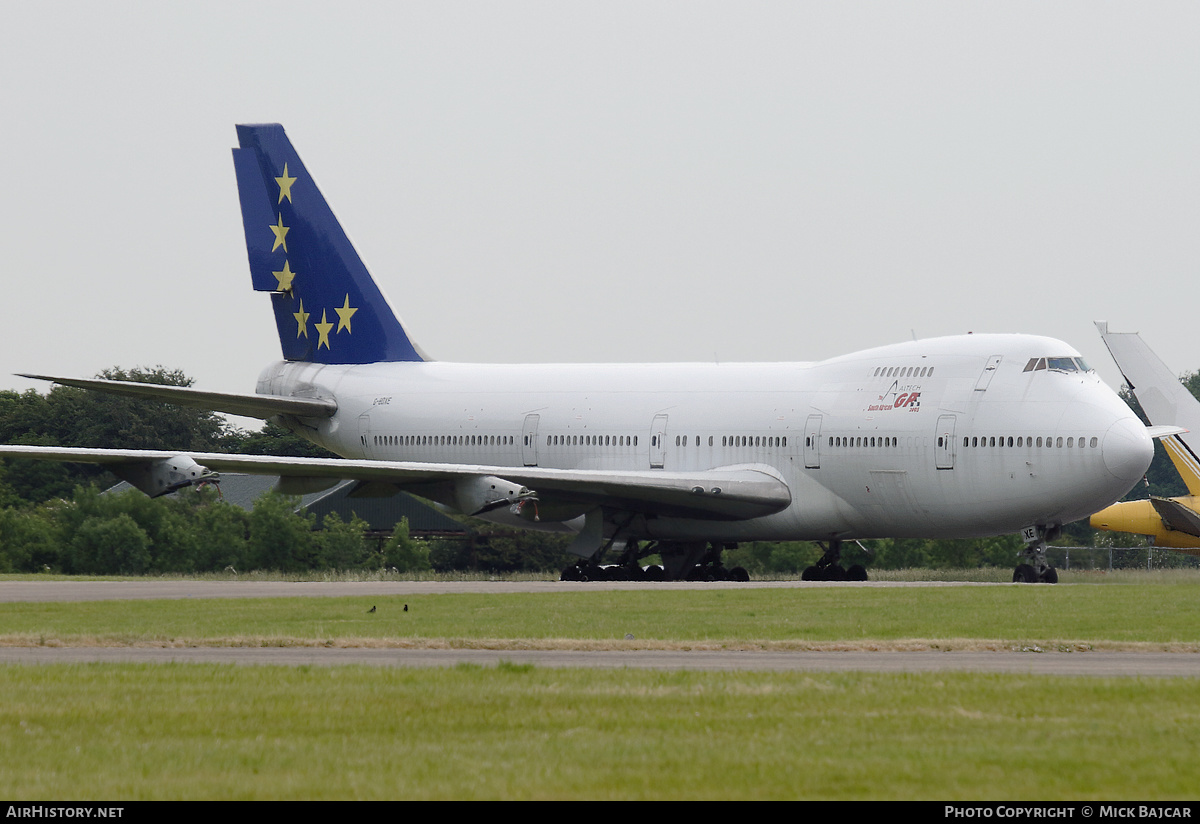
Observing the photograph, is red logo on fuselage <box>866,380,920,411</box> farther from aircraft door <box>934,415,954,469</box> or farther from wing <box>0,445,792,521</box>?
wing <box>0,445,792,521</box>

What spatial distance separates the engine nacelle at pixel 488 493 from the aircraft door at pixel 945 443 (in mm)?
9159

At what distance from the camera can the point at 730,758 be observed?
10.9 m

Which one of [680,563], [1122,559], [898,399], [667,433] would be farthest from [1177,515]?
[667,433]

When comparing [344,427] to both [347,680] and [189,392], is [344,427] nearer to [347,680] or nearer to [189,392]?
[189,392]

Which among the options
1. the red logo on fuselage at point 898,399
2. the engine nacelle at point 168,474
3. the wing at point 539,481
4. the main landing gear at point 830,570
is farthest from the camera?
the main landing gear at point 830,570

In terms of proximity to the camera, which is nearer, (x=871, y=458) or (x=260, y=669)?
(x=260, y=669)

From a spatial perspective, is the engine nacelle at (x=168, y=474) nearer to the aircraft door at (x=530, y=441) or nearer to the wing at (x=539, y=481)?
the wing at (x=539, y=481)

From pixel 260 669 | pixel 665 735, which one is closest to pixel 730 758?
pixel 665 735

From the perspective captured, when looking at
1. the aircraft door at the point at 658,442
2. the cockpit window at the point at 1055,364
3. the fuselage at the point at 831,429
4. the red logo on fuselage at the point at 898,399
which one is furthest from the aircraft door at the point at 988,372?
the aircraft door at the point at 658,442

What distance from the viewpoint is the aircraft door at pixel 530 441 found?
1799 inches

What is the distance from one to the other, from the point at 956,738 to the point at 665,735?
6.53ft

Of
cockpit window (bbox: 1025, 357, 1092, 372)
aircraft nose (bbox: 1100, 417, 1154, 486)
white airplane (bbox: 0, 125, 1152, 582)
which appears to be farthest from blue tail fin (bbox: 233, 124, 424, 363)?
aircraft nose (bbox: 1100, 417, 1154, 486)

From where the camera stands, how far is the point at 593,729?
484 inches

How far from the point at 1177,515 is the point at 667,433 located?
13.2 m
